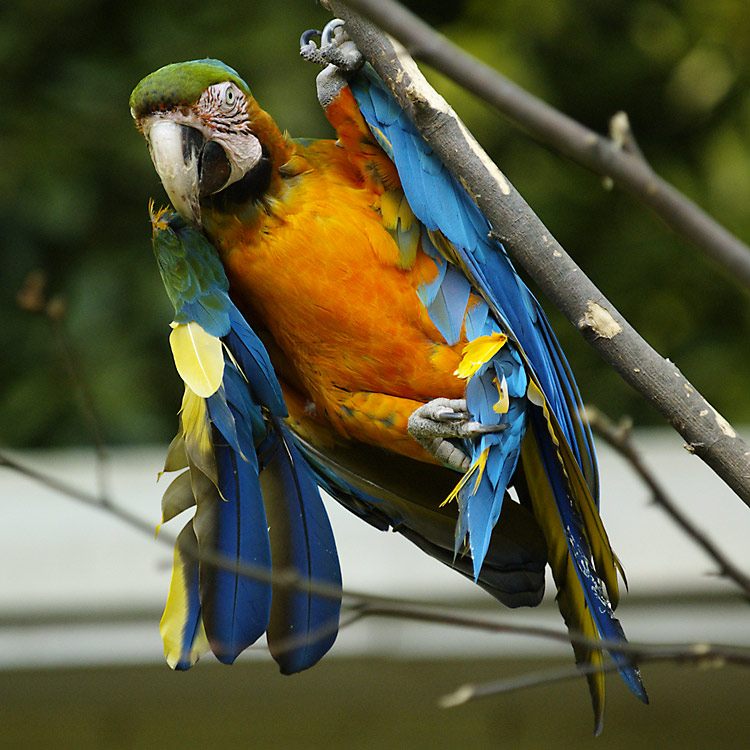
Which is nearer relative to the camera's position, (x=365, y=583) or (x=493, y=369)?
(x=493, y=369)

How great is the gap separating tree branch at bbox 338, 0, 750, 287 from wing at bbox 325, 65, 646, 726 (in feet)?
1.56

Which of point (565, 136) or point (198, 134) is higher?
point (565, 136)

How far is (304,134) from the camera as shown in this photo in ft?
6.03

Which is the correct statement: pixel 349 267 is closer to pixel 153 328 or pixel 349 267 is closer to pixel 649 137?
pixel 153 328

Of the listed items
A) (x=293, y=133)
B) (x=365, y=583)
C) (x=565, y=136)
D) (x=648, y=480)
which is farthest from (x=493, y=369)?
(x=293, y=133)

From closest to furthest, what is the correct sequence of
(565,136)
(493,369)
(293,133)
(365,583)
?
(565,136), (493,369), (365,583), (293,133)

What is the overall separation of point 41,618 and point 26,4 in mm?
1310

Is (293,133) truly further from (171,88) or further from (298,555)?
(298,555)

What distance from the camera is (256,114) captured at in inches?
33.1

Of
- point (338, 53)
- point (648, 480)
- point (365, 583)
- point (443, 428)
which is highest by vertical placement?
point (338, 53)

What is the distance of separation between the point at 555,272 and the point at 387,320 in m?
0.22

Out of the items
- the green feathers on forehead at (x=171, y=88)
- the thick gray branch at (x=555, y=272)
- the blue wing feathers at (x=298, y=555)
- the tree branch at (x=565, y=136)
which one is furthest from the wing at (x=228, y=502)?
the tree branch at (x=565, y=136)

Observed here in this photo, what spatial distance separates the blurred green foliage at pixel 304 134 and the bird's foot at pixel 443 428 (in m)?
1.19

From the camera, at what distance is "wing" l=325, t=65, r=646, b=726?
76 centimetres
